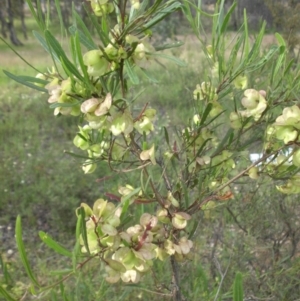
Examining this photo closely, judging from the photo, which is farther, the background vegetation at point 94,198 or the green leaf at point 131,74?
the background vegetation at point 94,198

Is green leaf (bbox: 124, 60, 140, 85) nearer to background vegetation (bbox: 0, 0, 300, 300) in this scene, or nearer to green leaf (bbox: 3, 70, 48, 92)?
green leaf (bbox: 3, 70, 48, 92)

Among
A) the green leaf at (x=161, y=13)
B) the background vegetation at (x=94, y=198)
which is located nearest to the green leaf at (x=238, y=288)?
the background vegetation at (x=94, y=198)

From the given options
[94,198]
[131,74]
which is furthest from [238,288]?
[94,198]

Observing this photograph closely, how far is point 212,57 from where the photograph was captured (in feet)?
1.98

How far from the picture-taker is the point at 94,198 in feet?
8.16

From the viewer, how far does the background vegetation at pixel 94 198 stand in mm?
1040

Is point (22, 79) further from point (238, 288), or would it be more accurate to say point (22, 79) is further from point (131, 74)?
point (238, 288)

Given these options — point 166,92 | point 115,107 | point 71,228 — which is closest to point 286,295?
point 115,107

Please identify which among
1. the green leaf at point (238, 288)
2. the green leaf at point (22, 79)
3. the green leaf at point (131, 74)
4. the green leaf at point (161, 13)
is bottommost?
the green leaf at point (238, 288)

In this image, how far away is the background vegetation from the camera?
104 centimetres

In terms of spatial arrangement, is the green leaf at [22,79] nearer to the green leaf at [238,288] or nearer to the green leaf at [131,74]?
the green leaf at [131,74]

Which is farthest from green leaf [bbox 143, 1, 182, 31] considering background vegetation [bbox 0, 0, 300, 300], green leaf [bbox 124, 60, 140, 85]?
background vegetation [bbox 0, 0, 300, 300]

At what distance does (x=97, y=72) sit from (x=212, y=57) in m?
0.24

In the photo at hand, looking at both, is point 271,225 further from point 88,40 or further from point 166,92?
point 166,92
